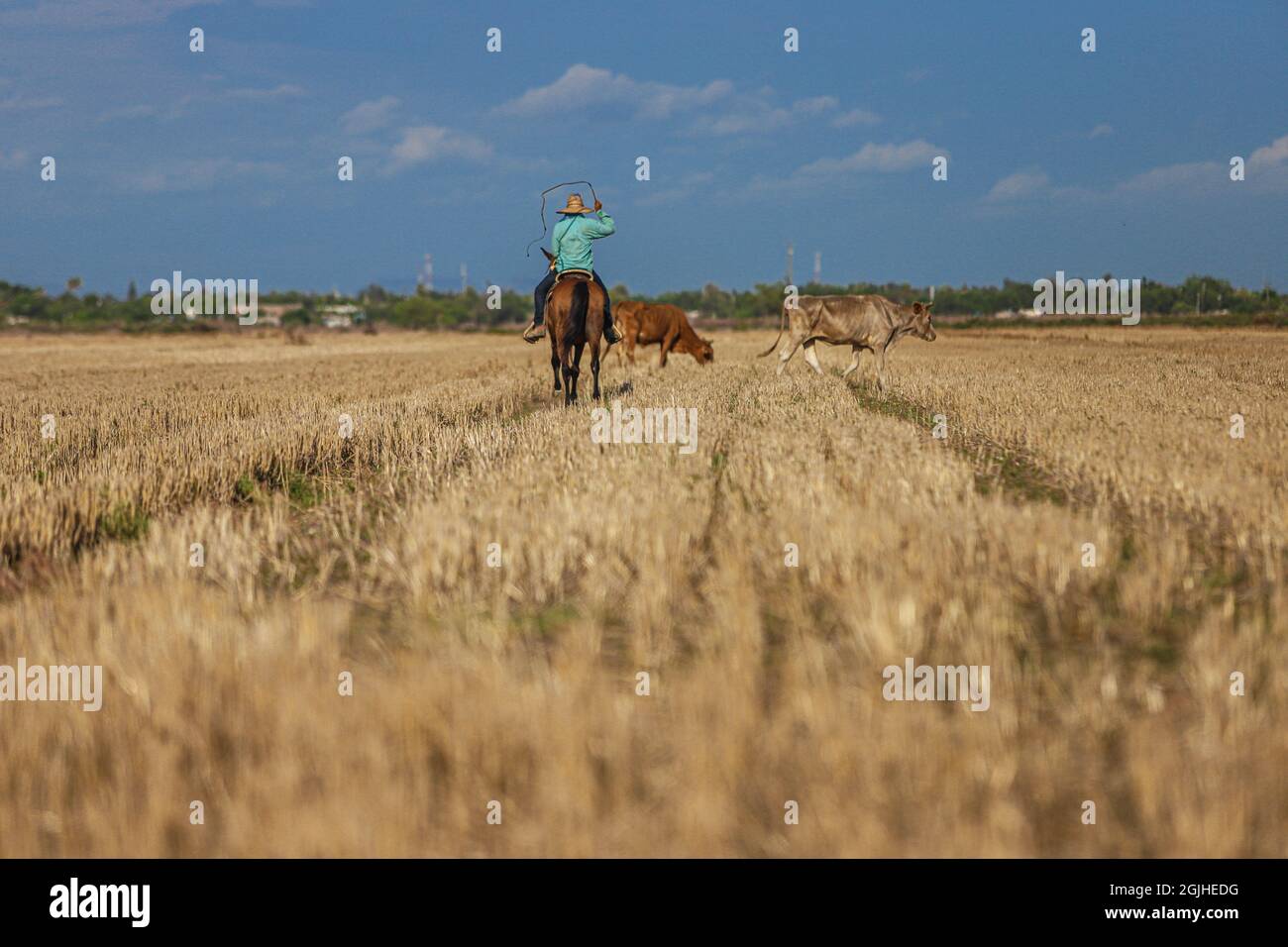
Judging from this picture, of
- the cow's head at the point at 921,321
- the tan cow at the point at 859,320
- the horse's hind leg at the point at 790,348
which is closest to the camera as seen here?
the tan cow at the point at 859,320

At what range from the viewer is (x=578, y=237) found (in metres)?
13.1

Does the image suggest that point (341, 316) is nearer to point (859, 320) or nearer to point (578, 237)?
point (859, 320)

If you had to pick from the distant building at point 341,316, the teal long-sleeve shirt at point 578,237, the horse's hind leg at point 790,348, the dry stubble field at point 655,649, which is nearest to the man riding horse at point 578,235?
the teal long-sleeve shirt at point 578,237

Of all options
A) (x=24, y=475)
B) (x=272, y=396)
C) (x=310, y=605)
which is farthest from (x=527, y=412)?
(x=310, y=605)

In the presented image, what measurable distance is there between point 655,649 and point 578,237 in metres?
10.1

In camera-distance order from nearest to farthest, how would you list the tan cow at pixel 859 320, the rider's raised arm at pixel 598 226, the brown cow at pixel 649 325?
the rider's raised arm at pixel 598 226, the tan cow at pixel 859 320, the brown cow at pixel 649 325

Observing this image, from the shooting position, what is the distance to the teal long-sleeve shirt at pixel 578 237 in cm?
1302

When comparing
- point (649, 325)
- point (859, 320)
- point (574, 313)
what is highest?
point (649, 325)

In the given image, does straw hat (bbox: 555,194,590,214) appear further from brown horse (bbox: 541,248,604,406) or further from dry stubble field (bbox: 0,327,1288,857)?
dry stubble field (bbox: 0,327,1288,857)

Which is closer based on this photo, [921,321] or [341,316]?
[921,321]

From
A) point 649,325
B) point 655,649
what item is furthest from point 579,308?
point 649,325

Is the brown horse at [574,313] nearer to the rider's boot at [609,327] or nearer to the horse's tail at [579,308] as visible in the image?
the horse's tail at [579,308]

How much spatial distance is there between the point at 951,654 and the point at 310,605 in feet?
9.00
